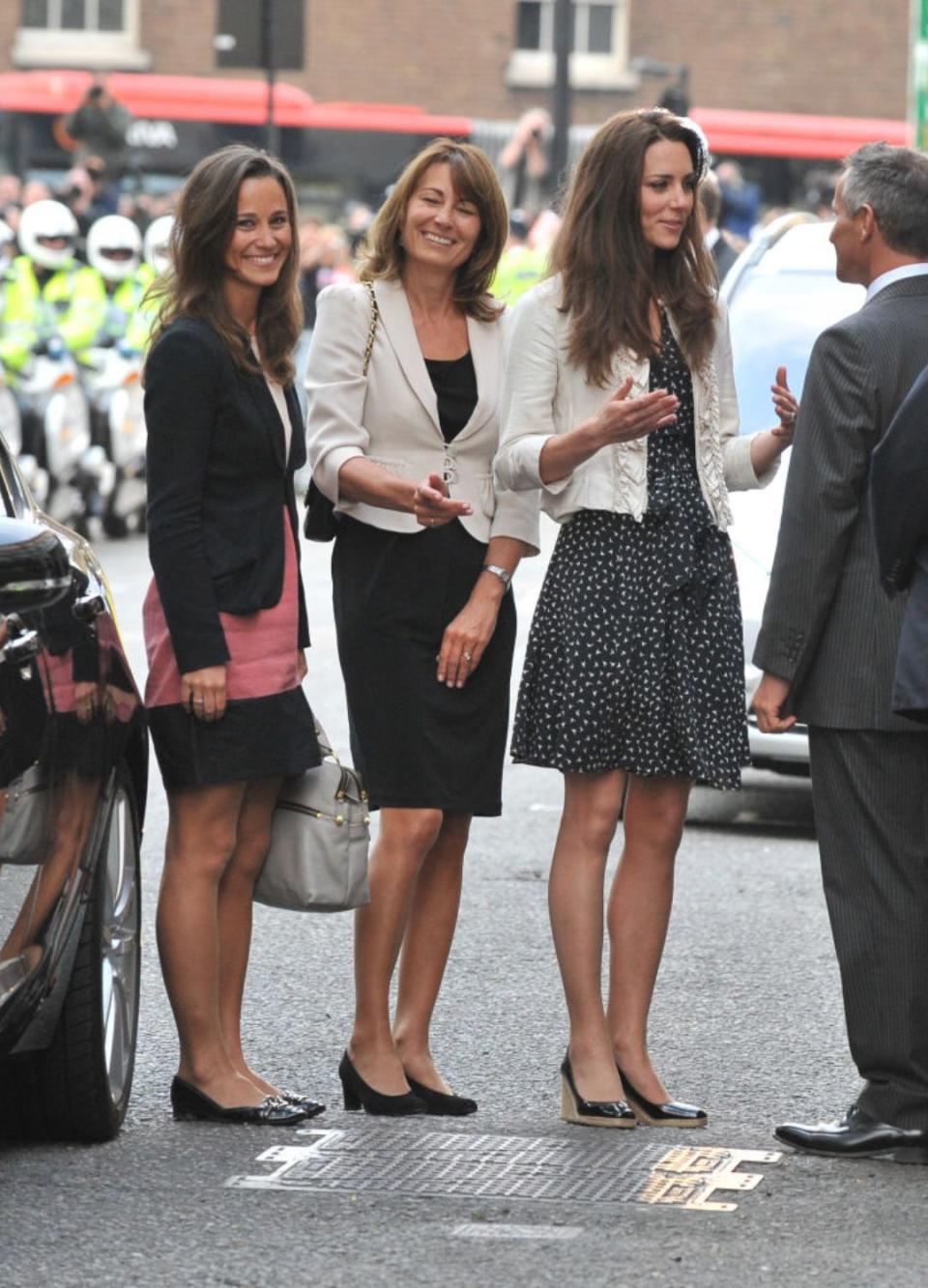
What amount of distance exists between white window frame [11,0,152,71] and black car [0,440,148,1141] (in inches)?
1308

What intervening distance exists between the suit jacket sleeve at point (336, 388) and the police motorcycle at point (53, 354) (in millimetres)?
12150

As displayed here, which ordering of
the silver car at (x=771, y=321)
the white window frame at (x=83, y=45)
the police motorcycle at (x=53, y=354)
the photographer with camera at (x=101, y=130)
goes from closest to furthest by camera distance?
the silver car at (x=771, y=321) → the police motorcycle at (x=53, y=354) → the photographer with camera at (x=101, y=130) → the white window frame at (x=83, y=45)

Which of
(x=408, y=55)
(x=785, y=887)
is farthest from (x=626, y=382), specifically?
(x=408, y=55)

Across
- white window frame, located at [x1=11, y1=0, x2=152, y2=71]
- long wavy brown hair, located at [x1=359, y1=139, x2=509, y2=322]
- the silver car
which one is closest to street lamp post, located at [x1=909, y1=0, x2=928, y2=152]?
the silver car

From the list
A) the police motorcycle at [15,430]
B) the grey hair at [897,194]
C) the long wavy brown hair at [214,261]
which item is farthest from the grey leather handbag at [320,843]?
the police motorcycle at [15,430]

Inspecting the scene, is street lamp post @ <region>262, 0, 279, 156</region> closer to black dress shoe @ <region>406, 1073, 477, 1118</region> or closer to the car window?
the car window

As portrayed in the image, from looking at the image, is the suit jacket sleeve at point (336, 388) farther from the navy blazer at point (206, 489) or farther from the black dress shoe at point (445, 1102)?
the black dress shoe at point (445, 1102)

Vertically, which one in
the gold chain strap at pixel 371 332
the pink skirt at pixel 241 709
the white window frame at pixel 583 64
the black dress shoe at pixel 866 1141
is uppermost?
the white window frame at pixel 583 64

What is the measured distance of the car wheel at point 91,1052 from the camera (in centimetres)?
493

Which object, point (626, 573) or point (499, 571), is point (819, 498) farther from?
point (499, 571)

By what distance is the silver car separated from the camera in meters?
9.03

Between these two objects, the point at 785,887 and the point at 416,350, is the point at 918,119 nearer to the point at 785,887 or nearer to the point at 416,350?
the point at 785,887

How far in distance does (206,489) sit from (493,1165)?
1.33 meters

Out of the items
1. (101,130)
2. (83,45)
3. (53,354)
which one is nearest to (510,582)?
(53,354)
